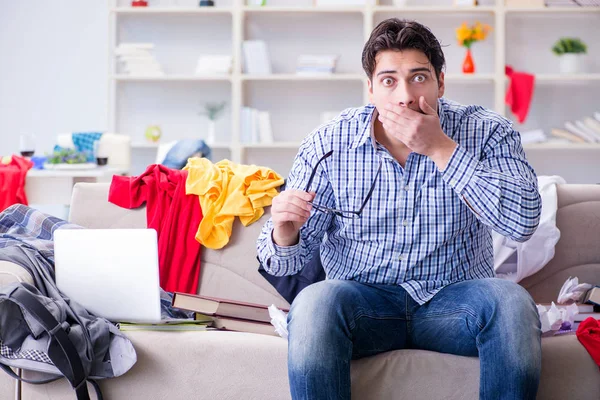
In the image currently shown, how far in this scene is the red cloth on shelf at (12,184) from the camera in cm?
370

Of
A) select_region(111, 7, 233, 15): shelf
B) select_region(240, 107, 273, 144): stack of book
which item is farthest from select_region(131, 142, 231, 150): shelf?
select_region(111, 7, 233, 15): shelf

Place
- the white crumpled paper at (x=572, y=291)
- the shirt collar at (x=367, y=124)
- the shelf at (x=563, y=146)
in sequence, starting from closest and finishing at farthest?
1. the shirt collar at (x=367, y=124)
2. the white crumpled paper at (x=572, y=291)
3. the shelf at (x=563, y=146)

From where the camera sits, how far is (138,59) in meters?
5.30

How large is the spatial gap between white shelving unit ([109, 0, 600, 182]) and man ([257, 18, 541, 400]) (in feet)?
11.1

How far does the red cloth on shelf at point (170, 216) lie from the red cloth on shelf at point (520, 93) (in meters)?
3.26

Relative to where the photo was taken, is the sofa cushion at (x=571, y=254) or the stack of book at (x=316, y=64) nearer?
the sofa cushion at (x=571, y=254)

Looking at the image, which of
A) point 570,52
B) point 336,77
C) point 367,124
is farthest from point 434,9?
point 367,124

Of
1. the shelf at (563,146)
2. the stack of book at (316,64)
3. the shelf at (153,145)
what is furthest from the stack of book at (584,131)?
the shelf at (153,145)

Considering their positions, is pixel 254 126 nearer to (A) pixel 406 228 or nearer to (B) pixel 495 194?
(A) pixel 406 228

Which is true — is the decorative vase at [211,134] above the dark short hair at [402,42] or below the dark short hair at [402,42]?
below

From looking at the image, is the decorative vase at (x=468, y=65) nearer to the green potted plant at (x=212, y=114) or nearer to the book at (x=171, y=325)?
the green potted plant at (x=212, y=114)

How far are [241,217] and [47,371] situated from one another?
86 centimetres

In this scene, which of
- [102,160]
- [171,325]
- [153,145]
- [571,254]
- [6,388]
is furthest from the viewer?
[153,145]

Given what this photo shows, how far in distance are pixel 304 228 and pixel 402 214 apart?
0.24 m
